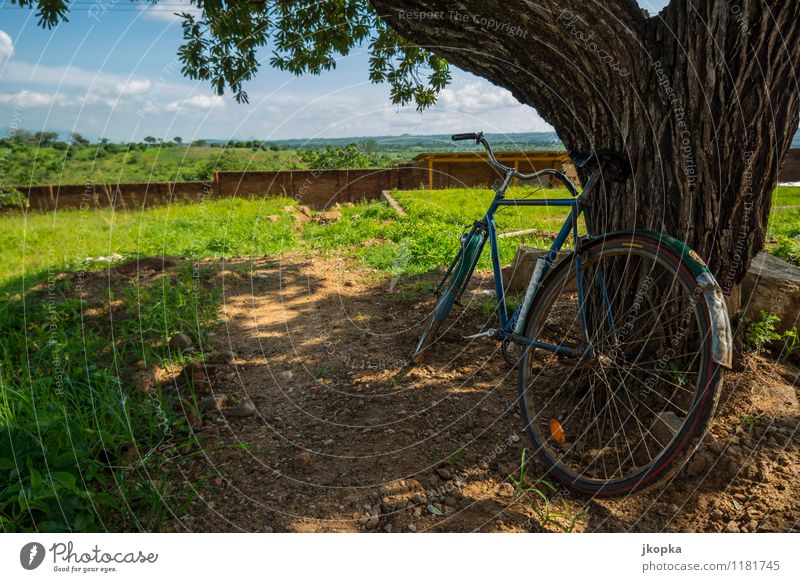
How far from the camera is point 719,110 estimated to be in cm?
238

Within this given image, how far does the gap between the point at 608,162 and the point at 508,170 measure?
604 mm

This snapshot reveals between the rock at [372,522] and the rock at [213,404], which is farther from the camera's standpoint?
the rock at [213,404]

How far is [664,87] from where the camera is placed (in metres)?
2.45

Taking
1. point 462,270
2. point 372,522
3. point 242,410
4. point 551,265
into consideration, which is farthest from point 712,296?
point 242,410

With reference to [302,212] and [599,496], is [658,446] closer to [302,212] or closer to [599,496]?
[599,496]

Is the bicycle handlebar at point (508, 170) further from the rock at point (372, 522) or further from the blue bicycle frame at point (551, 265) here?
the rock at point (372, 522)

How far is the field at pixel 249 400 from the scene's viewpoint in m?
2.16

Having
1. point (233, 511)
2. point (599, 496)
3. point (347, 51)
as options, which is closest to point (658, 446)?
point (599, 496)

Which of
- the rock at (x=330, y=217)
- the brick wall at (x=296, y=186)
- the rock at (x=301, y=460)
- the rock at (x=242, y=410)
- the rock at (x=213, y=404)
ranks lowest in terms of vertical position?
the rock at (x=301, y=460)

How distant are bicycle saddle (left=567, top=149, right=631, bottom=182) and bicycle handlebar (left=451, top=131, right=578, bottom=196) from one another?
17 centimetres

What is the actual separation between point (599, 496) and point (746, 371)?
3.56 feet

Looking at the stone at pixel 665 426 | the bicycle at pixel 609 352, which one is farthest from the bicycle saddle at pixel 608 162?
the stone at pixel 665 426
